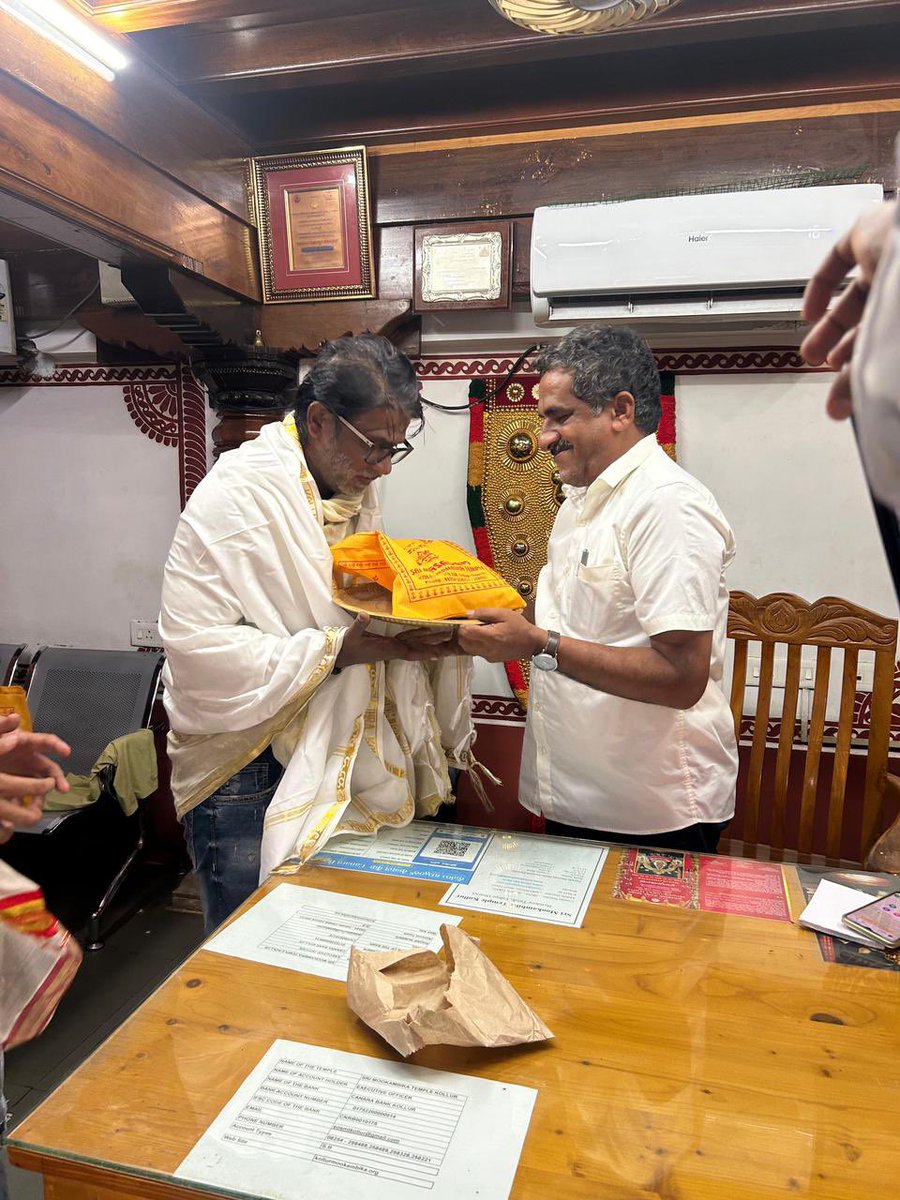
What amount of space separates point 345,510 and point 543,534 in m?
1.14

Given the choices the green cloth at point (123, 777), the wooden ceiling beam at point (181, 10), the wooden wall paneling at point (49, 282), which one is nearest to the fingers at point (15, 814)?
the wooden ceiling beam at point (181, 10)

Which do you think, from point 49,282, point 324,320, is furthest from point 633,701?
point 49,282

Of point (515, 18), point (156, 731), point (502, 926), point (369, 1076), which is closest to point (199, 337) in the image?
point (515, 18)

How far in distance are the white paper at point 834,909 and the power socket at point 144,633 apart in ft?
9.05

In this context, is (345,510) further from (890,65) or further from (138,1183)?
(890,65)

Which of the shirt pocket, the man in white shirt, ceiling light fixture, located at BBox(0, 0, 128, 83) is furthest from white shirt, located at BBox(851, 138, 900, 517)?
ceiling light fixture, located at BBox(0, 0, 128, 83)

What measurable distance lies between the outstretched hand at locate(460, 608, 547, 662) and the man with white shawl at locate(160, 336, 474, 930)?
12 centimetres

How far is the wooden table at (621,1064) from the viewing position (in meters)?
0.83

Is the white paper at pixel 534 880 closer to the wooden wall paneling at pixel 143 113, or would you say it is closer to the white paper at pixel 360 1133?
the white paper at pixel 360 1133

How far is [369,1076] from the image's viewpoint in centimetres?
95

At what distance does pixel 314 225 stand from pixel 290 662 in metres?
1.82

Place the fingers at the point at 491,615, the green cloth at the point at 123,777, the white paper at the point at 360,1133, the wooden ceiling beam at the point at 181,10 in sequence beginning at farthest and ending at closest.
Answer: the green cloth at the point at 123,777 → the wooden ceiling beam at the point at 181,10 → the fingers at the point at 491,615 → the white paper at the point at 360,1133

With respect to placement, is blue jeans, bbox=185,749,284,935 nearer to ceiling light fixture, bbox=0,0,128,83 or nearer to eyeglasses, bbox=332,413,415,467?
eyeglasses, bbox=332,413,415,467

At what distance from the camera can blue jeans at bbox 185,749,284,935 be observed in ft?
5.53
